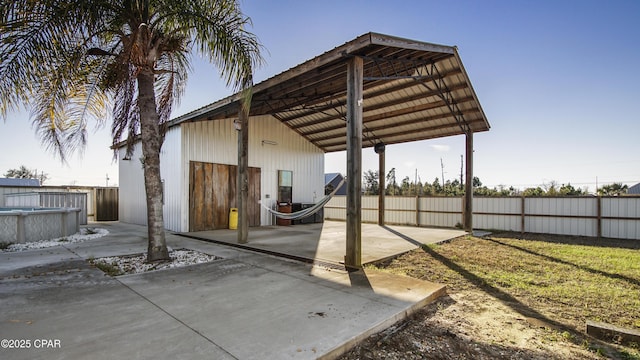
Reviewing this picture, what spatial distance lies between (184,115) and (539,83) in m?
9.41

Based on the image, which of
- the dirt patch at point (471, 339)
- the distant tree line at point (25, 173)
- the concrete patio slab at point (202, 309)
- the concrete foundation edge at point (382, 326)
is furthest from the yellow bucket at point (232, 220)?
the distant tree line at point (25, 173)

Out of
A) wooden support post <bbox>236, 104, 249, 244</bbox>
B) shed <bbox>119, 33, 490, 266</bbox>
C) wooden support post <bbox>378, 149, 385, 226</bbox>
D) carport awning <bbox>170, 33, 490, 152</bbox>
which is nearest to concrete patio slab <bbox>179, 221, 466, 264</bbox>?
wooden support post <bbox>236, 104, 249, 244</bbox>

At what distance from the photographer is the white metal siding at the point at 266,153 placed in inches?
324

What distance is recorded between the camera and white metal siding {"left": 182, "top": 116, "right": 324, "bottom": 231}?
8219 mm

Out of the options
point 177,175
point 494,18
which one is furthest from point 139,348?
point 494,18

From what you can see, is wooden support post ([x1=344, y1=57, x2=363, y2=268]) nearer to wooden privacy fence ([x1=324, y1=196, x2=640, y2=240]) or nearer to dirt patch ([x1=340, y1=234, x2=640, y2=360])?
dirt patch ([x1=340, y1=234, x2=640, y2=360])

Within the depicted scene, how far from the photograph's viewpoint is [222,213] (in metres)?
8.70

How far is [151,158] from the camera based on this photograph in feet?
14.2

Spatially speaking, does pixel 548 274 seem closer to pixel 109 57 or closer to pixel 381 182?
pixel 381 182

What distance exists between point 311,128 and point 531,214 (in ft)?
24.6

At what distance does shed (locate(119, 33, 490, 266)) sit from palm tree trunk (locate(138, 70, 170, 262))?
1.44 meters

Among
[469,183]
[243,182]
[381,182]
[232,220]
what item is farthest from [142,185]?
[469,183]

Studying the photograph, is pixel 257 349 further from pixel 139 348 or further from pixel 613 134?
pixel 613 134

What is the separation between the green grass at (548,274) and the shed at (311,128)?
1522mm
